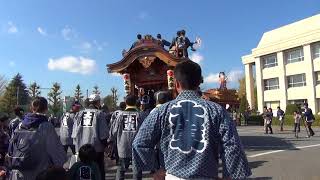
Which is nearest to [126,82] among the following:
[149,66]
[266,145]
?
[149,66]

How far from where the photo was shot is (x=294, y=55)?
5500 centimetres

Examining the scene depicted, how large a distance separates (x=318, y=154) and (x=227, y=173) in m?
12.4

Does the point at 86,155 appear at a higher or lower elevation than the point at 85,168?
higher

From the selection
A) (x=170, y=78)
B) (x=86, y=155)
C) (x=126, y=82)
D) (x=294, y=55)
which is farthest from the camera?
(x=294, y=55)

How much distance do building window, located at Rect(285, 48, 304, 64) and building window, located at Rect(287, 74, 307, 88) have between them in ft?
6.39

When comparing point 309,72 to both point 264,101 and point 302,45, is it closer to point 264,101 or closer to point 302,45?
point 302,45

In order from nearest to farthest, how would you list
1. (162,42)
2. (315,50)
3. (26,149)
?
(26,149)
(162,42)
(315,50)

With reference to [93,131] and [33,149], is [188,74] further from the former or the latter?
[93,131]

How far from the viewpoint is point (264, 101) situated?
60906 mm

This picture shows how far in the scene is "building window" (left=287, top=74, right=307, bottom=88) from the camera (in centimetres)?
5424

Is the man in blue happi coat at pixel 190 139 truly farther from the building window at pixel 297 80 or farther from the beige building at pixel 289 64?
the building window at pixel 297 80

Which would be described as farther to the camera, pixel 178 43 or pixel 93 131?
pixel 178 43

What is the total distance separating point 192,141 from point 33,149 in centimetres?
253

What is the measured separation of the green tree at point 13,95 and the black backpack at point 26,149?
52.4 metres
